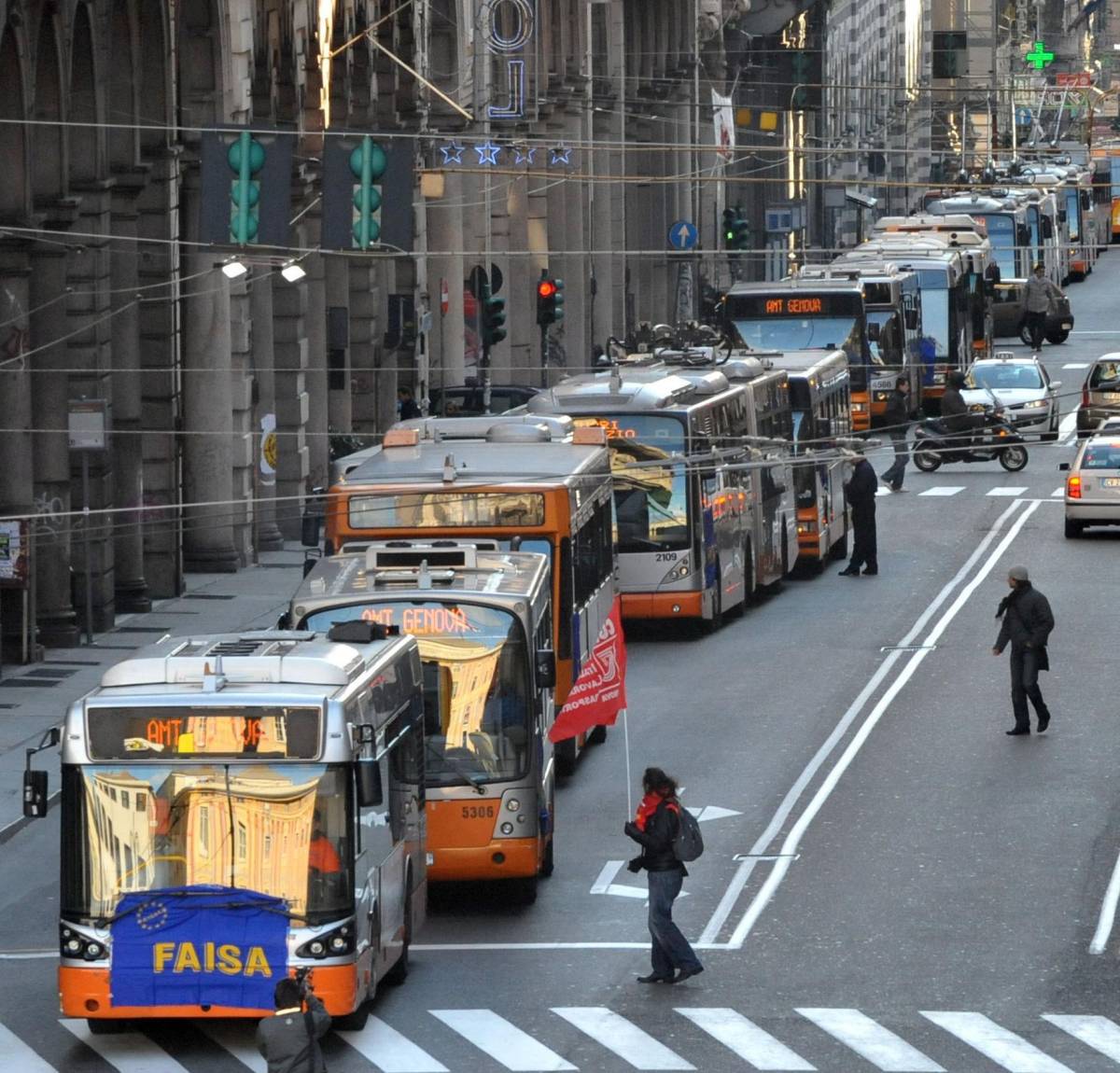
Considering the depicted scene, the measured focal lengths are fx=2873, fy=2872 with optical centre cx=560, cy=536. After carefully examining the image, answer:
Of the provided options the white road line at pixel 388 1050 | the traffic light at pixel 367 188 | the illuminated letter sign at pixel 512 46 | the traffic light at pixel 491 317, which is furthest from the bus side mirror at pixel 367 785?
the illuminated letter sign at pixel 512 46

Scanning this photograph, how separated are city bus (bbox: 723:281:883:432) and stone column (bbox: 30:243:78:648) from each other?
18.3 meters

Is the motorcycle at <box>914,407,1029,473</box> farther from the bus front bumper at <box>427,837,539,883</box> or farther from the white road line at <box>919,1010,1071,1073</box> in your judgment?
the white road line at <box>919,1010,1071,1073</box>

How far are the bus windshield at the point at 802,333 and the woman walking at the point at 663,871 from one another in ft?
104

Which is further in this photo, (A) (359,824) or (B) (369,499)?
(B) (369,499)

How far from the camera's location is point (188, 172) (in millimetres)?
38281

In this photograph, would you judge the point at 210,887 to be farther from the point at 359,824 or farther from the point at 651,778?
the point at 651,778

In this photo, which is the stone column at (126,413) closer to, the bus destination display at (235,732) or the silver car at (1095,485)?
the silver car at (1095,485)

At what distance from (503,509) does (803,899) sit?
17.9 ft

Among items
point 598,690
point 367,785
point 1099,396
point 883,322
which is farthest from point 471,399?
point 367,785

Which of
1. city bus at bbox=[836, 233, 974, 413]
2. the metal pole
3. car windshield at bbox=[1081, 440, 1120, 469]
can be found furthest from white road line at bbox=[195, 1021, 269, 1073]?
city bus at bbox=[836, 233, 974, 413]

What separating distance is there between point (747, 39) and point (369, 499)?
7453 centimetres

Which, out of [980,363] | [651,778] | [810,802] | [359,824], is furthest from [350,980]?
[980,363]

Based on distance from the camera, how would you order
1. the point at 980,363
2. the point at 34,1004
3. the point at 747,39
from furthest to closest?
the point at 747,39 < the point at 980,363 < the point at 34,1004

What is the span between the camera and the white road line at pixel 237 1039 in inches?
626
